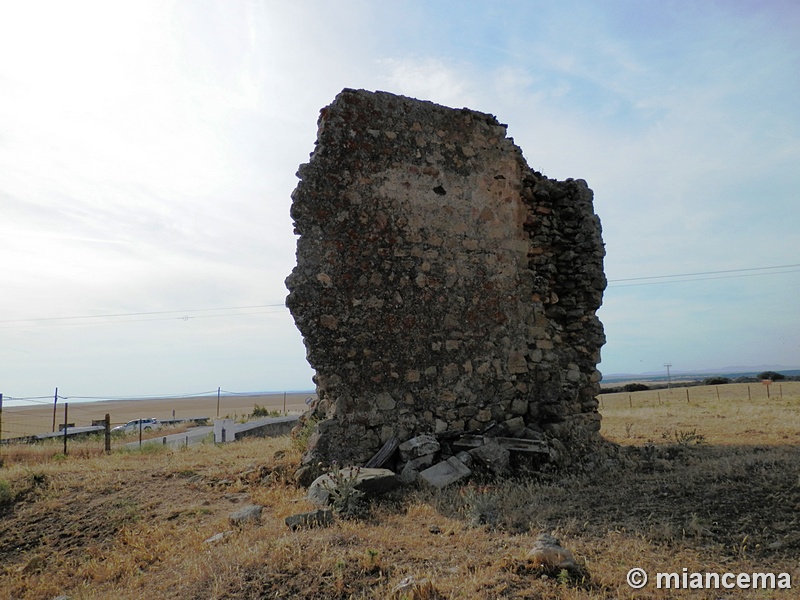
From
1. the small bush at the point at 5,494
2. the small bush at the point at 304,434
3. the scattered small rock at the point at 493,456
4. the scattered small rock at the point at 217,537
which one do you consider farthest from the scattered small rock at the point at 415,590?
the small bush at the point at 5,494

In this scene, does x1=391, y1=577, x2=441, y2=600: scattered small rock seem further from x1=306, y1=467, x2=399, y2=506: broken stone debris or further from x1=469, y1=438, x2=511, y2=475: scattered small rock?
x1=469, y1=438, x2=511, y2=475: scattered small rock

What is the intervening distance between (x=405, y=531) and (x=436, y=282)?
3508mm

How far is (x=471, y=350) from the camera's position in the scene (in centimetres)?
734

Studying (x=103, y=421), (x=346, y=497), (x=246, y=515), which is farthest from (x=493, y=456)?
(x=103, y=421)

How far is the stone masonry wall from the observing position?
674 centimetres

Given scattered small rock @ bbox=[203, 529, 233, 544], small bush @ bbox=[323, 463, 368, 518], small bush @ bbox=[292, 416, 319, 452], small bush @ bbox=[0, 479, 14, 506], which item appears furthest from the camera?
small bush @ bbox=[292, 416, 319, 452]

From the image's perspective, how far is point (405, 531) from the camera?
4.52 metres

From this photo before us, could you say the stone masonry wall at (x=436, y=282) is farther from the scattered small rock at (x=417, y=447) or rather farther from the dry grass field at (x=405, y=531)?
the dry grass field at (x=405, y=531)

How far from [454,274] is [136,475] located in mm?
4964

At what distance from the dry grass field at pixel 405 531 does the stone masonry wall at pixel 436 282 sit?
110 cm

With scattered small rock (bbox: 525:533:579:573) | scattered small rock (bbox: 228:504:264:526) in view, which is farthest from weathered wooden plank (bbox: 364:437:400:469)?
scattered small rock (bbox: 525:533:579:573)

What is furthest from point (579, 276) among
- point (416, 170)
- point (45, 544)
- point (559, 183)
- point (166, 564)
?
point (45, 544)

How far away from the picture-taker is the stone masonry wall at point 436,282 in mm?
6738

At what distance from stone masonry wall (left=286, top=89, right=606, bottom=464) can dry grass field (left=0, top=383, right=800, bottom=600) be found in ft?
3.61
